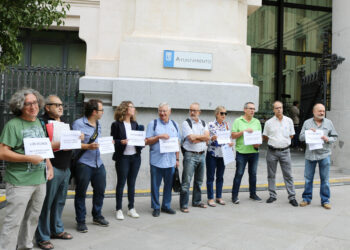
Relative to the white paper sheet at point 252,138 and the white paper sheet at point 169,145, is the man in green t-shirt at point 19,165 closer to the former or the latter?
the white paper sheet at point 169,145

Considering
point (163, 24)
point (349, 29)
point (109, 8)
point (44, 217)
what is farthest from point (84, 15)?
point (349, 29)

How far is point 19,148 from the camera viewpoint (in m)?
3.77

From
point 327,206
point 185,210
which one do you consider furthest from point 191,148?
point 327,206

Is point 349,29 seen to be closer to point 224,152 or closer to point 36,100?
point 224,152

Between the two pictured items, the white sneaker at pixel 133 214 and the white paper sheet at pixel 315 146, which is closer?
the white sneaker at pixel 133 214

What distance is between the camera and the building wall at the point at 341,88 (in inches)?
394

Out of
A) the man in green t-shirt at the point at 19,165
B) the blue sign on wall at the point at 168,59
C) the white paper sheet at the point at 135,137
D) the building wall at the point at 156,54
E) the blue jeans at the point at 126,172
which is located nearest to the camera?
the man in green t-shirt at the point at 19,165

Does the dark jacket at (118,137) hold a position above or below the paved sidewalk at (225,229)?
above

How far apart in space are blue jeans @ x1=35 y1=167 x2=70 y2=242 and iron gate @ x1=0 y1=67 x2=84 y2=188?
381 cm

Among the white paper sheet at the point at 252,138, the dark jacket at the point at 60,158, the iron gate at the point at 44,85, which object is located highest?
the iron gate at the point at 44,85

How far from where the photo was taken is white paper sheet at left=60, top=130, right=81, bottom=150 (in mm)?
4262

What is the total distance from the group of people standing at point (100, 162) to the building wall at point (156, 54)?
2149mm

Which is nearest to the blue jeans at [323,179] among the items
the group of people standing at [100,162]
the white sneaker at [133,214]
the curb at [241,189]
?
the group of people standing at [100,162]

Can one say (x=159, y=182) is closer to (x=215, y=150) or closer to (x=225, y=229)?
(x=215, y=150)
